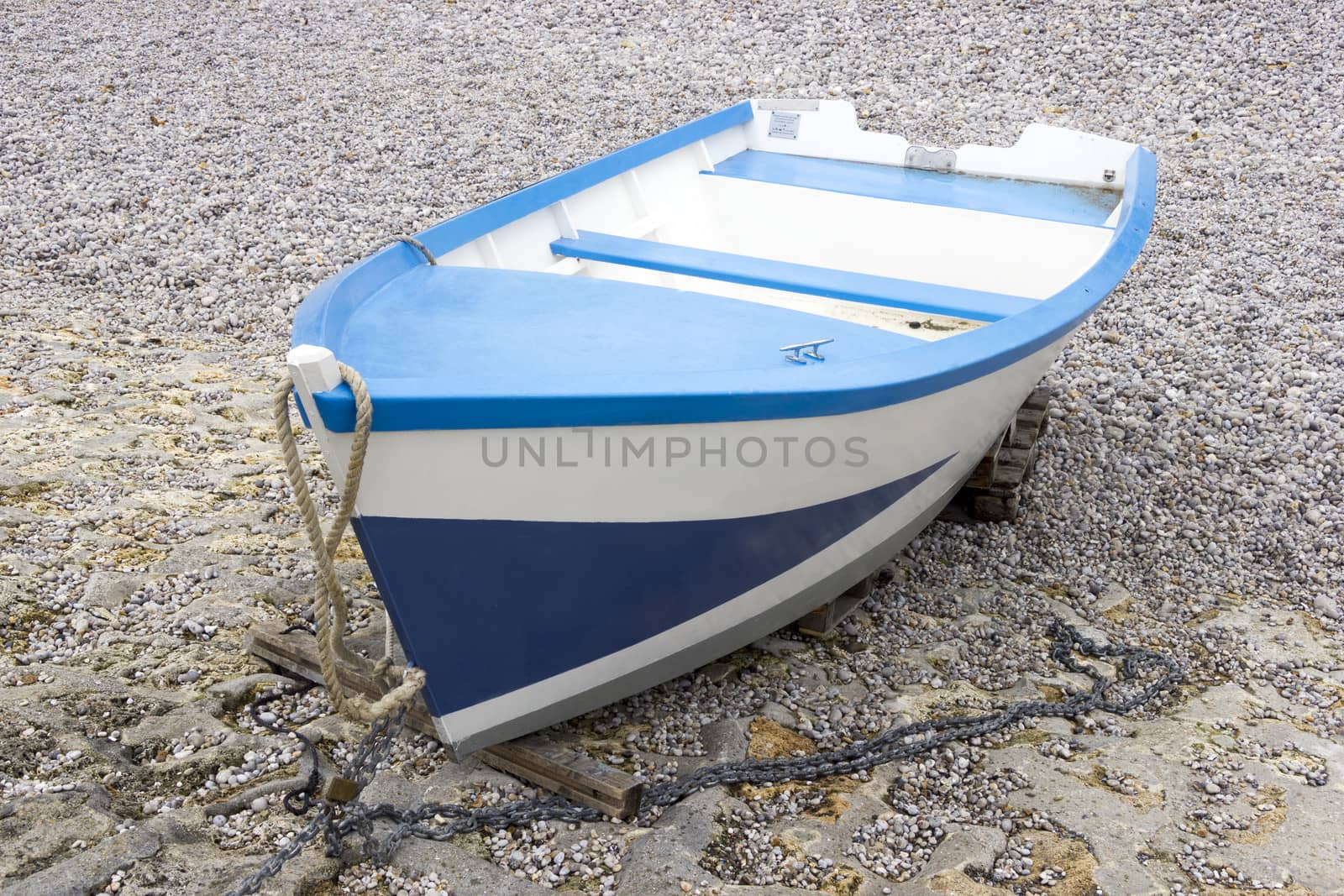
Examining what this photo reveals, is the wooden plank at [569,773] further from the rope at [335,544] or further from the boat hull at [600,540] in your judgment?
the rope at [335,544]

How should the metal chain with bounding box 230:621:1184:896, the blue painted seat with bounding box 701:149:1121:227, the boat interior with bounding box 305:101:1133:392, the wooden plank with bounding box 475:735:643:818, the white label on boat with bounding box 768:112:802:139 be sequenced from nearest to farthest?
the metal chain with bounding box 230:621:1184:896 < the wooden plank with bounding box 475:735:643:818 < the boat interior with bounding box 305:101:1133:392 < the blue painted seat with bounding box 701:149:1121:227 < the white label on boat with bounding box 768:112:802:139

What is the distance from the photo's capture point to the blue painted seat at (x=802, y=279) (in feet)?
10.9

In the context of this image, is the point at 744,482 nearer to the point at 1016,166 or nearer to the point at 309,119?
the point at 1016,166

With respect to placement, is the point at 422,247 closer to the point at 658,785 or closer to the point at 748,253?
the point at 658,785

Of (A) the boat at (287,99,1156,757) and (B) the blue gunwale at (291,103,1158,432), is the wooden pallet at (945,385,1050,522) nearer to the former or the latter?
(A) the boat at (287,99,1156,757)

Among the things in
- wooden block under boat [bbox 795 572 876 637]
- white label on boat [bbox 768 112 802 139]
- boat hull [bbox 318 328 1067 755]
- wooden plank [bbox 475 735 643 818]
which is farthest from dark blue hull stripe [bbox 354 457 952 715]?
white label on boat [bbox 768 112 802 139]

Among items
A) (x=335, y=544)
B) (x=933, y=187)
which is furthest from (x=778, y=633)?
(x=933, y=187)

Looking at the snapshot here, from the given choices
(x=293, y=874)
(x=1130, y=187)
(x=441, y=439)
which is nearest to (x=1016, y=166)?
(x=1130, y=187)

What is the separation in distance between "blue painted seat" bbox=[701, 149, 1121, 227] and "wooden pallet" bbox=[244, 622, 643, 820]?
9.53 feet

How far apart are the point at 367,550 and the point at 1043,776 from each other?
5.53 ft

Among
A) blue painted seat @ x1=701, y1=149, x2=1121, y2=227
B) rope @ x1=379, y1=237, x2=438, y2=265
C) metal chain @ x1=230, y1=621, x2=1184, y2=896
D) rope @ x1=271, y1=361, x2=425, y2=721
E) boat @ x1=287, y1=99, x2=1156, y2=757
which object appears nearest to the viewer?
rope @ x1=271, y1=361, x2=425, y2=721

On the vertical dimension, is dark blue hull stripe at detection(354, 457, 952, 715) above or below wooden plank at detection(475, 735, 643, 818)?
above

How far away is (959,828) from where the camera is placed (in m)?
2.40

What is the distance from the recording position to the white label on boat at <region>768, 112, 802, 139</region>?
5164 millimetres
